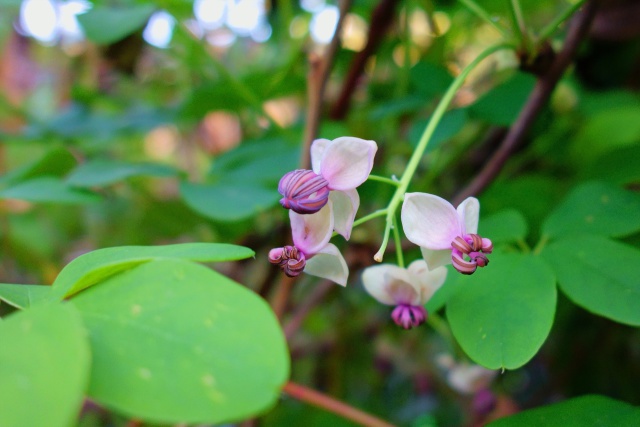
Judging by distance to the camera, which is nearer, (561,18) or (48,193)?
(561,18)

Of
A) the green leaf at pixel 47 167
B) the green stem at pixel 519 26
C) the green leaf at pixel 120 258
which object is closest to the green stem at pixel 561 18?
the green stem at pixel 519 26

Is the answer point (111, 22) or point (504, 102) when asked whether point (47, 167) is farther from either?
point (504, 102)

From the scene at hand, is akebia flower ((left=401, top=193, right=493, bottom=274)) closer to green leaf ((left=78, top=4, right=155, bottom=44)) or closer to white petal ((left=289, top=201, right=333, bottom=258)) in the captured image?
white petal ((left=289, top=201, right=333, bottom=258))

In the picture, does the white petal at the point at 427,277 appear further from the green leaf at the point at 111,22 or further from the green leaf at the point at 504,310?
the green leaf at the point at 111,22

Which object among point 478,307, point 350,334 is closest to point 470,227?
point 478,307

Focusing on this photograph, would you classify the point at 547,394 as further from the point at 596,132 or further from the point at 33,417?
the point at 33,417

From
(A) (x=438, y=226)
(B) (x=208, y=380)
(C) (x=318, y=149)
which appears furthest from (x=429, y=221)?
(B) (x=208, y=380)
